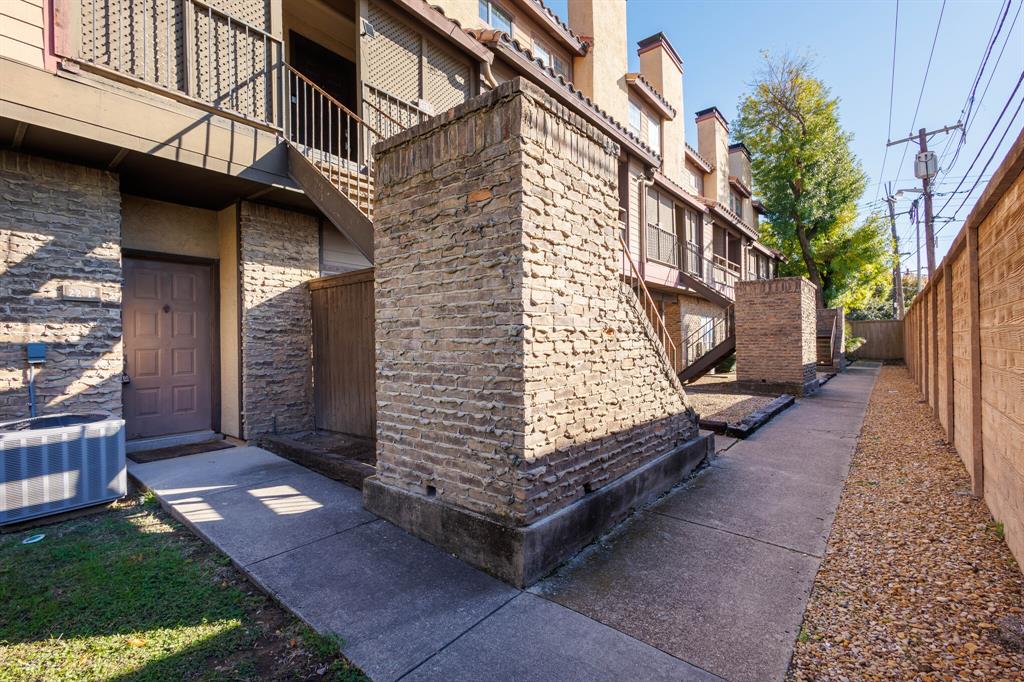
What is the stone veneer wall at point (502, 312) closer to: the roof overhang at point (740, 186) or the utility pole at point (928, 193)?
the utility pole at point (928, 193)

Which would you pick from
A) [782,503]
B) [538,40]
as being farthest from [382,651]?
[538,40]

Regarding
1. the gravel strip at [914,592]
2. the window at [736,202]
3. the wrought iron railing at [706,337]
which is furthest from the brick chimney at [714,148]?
the gravel strip at [914,592]

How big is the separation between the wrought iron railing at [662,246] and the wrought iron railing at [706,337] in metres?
2.08

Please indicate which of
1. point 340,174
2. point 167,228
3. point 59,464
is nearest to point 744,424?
point 340,174

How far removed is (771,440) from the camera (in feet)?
20.6

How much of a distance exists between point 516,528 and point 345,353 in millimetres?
3637

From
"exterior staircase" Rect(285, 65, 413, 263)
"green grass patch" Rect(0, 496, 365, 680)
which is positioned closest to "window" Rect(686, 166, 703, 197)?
"exterior staircase" Rect(285, 65, 413, 263)

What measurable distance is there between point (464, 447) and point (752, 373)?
922 centimetres

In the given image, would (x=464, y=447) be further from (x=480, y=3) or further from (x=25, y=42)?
(x=480, y=3)

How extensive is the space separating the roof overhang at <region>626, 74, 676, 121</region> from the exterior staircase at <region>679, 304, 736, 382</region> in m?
6.50

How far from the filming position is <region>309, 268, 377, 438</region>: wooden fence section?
5.32m

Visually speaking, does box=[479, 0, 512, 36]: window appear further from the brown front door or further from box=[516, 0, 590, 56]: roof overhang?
the brown front door

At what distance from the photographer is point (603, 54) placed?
12.0m

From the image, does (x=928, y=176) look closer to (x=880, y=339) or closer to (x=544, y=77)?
(x=880, y=339)
